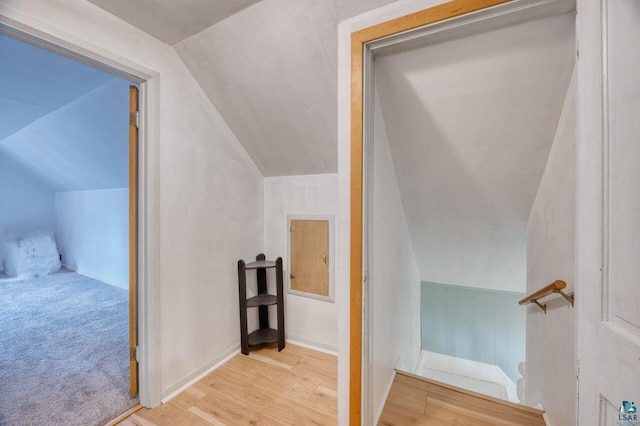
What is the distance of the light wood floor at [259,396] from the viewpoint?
1.51 metres

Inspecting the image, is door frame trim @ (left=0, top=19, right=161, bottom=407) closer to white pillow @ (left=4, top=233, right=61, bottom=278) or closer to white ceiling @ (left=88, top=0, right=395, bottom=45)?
white ceiling @ (left=88, top=0, right=395, bottom=45)

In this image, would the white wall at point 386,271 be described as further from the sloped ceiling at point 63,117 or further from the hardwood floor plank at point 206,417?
the sloped ceiling at point 63,117

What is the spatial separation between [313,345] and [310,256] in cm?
78

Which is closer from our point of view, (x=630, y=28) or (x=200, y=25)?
(x=630, y=28)

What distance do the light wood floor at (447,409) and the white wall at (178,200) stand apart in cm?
134

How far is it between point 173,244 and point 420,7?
185cm

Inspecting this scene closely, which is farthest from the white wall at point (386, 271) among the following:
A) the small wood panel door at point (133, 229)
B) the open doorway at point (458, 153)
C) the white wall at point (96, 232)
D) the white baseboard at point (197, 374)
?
the white wall at point (96, 232)

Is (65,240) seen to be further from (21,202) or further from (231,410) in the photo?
(231,410)

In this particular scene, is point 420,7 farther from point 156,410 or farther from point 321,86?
point 156,410

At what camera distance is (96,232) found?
390cm

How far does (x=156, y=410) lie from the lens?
1572 millimetres

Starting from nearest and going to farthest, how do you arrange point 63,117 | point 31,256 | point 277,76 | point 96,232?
point 277,76 < point 63,117 < point 96,232 < point 31,256

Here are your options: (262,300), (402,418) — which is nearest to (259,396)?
(262,300)

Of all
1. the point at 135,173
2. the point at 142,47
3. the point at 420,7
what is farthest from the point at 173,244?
the point at 420,7
